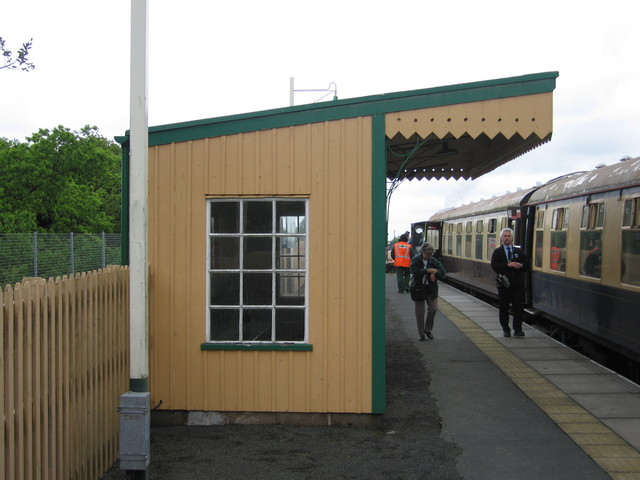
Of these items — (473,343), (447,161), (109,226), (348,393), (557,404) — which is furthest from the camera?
(109,226)

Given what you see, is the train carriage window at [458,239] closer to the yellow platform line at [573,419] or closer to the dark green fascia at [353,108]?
the yellow platform line at [573,419]

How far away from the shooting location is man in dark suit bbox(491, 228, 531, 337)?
442 inches

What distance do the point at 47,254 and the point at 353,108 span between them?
14.7 metres

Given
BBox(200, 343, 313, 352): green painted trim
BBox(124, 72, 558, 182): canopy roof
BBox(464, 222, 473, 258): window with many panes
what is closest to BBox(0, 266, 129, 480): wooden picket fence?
BBox(200, 343, 313, 352): green painted trim

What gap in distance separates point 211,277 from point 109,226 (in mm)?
36795

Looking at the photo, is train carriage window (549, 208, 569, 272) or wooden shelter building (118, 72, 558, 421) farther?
train carriage window (549, 208, 569, 272)

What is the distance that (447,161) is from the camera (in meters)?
9.77

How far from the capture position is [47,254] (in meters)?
19.1

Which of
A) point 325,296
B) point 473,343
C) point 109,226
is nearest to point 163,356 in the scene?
point 325,296

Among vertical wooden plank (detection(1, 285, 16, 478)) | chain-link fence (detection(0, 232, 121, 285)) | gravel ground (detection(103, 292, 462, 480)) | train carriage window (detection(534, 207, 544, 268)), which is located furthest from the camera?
chain-link fence (detection(0, 232, 121, 285))

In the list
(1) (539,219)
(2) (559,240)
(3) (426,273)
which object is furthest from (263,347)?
(1) (539,219)

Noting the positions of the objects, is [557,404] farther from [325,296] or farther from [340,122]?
[340,122]

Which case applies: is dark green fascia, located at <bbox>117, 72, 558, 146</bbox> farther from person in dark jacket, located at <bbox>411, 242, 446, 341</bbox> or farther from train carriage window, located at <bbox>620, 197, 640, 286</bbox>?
person in dark jacket, located at <bbox>411, 242, 446, 341</bbox>

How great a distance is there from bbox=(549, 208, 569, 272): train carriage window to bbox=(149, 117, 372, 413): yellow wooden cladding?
5.83m
